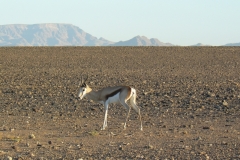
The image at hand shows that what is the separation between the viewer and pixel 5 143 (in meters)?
11.5

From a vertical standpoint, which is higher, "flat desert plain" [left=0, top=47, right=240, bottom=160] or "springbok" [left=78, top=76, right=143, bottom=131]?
"springbok" [left=78, top=76, right=143, bottom=131]

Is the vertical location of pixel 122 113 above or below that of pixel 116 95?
below

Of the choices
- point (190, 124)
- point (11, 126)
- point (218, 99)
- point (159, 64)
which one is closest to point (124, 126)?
point (190, 124)

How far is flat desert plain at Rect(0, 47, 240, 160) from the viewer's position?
1077cm

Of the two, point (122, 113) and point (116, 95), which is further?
point (122, 113)

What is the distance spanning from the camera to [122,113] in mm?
16984

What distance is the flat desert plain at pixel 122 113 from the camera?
1077cm

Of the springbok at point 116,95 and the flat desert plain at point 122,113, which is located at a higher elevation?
the springbok at point 116,95

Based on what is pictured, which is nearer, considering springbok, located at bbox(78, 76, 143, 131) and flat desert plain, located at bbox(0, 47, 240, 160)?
flat desert plain, located at bbox(0, 47, 240, 160)

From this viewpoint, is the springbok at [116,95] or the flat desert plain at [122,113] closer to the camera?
the flat desert plain at [122,113]

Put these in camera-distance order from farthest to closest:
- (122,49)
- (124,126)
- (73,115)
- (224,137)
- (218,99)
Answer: (122,49), (218,99), (73,115), (124,126), (224,137)

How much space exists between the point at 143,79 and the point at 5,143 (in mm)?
16914

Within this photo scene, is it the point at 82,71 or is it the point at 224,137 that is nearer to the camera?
the point at 224,137

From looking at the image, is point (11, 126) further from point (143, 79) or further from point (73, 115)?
point (143, 79)
